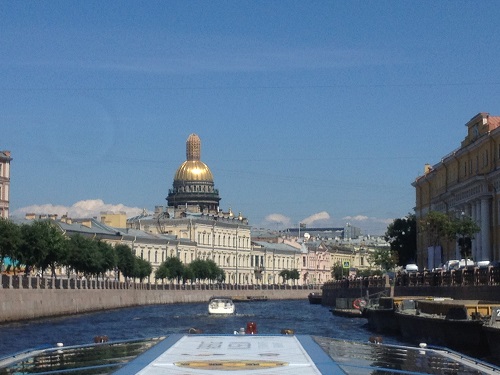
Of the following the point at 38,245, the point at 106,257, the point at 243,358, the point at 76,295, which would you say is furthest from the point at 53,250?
the point at 243,358

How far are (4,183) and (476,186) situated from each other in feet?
132

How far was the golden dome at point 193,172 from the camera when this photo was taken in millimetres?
161500

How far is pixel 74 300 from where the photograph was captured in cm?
6000

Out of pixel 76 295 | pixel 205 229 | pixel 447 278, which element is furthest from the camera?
pixel 205 229

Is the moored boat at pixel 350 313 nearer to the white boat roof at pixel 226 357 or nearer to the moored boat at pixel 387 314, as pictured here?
the moored boat at pixel 387 314

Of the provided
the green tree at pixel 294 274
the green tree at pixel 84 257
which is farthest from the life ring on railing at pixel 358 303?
the green tree at pixel 294 274

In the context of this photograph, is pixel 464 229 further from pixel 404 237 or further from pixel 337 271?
pixel 337 271

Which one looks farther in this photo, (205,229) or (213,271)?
(205,229)

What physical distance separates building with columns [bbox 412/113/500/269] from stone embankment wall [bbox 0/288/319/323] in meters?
19.1

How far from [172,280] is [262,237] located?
5449 cm

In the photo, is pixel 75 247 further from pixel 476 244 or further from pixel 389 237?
pixel 389 237

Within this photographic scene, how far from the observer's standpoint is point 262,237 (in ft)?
557

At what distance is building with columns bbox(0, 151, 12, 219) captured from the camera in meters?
91.1

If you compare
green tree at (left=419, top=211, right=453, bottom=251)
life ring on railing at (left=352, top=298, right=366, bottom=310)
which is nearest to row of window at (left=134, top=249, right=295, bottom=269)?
green tree at (left=419, top=211, right=453, bottom=251)
